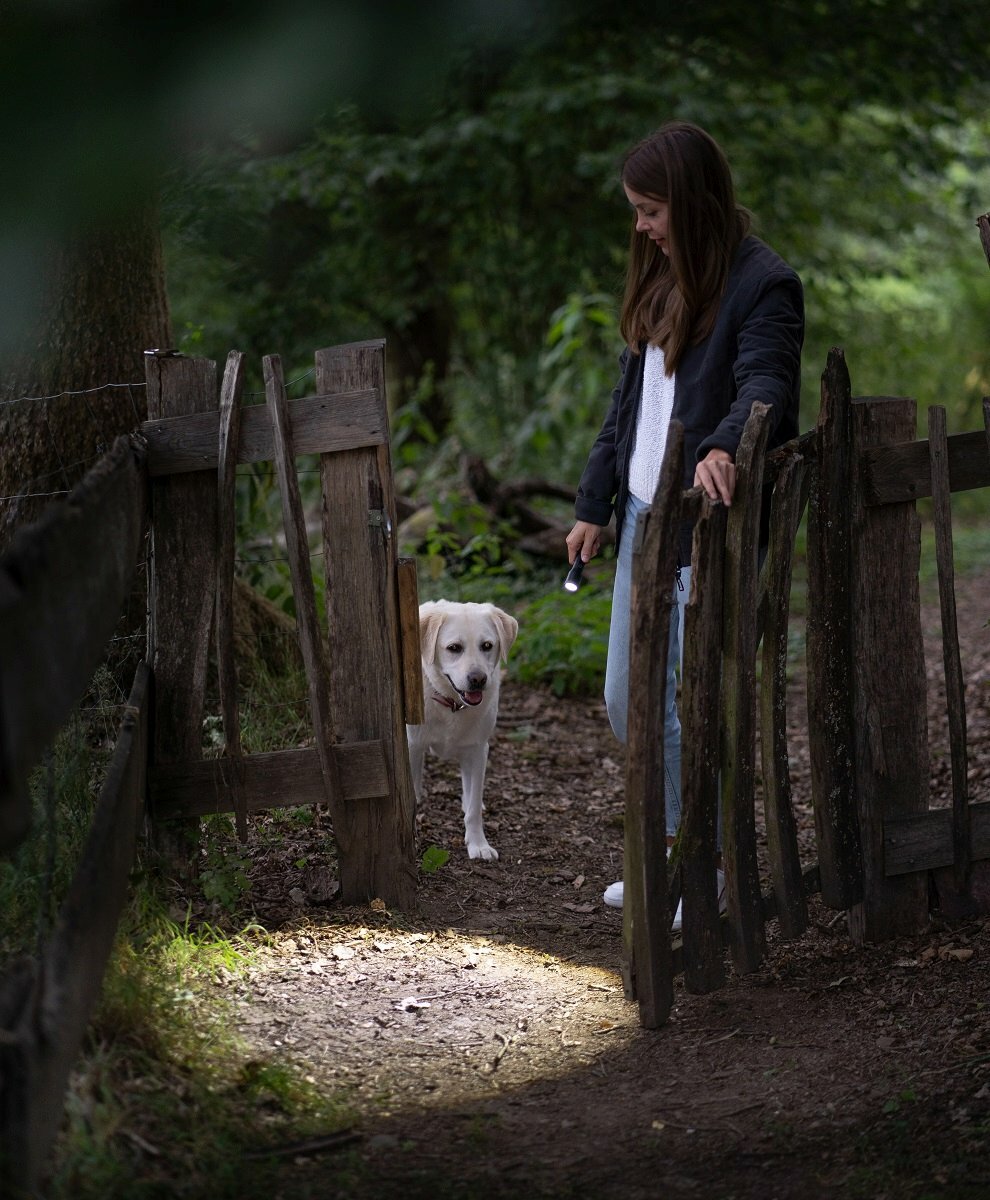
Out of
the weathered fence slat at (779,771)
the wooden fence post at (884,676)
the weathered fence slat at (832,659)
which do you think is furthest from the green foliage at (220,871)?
the wooden fence post at (884,676)

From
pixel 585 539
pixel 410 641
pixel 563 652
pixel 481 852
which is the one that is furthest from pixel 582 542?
pixel 563 652

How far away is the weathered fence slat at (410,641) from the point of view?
12.5ft

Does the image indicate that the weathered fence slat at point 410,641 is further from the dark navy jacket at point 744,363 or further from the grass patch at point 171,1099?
the grass patch at point 171,1099

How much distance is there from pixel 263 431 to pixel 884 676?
1.96 m

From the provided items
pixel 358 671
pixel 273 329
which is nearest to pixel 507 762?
pixel 358 671

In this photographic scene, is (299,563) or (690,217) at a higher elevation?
(690,217)

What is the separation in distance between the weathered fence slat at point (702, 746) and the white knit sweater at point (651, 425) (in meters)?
0.49

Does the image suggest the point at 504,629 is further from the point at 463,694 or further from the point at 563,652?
the point at 563,652

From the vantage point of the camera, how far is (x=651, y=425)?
356 cm

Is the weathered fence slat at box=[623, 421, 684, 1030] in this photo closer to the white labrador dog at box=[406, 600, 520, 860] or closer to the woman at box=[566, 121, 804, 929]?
the woman at box=[566, 121, 804, 929]

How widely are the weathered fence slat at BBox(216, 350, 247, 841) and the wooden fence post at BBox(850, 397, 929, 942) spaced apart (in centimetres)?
178

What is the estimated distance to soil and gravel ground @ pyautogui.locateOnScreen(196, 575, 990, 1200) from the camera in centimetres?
246

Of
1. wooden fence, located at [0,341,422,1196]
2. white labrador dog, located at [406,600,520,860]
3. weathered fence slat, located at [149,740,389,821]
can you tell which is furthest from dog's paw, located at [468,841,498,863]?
weathered fence slat, located at [149,740,389,821]

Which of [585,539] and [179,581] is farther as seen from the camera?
[585,539]
